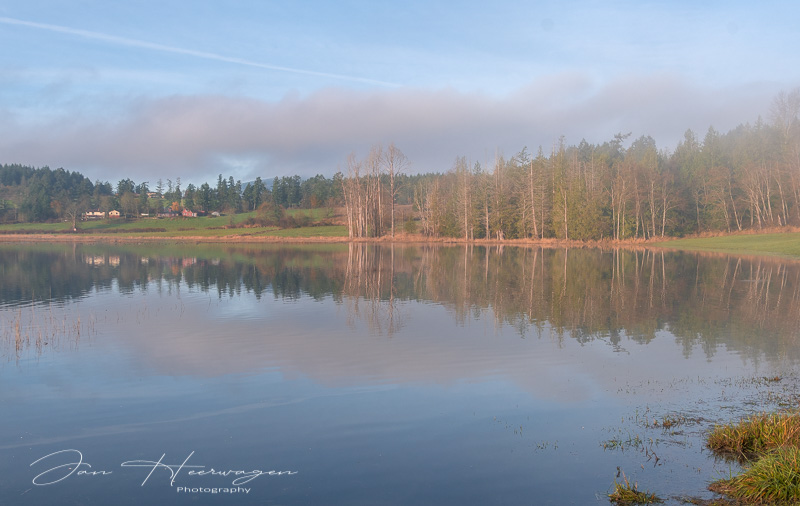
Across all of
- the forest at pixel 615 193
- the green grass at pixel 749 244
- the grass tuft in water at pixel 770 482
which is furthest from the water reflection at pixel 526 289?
the forest at pixel 615 193

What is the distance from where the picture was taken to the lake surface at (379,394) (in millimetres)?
7824

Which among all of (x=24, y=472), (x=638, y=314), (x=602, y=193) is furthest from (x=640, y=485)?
(x=602, y=193)

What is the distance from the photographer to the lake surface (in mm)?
7824

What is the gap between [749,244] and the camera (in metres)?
61.6

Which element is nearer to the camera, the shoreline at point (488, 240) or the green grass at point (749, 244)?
A: the green grass at point (749, 244)

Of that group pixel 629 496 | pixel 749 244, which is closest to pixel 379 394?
pixel 629 496

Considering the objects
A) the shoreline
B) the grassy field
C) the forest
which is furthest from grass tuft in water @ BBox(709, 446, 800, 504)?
the grassy field

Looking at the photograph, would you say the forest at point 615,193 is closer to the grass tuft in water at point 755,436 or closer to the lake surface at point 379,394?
the lake surface at point 379,394

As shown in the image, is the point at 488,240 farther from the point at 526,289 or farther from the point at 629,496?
the point at 629,496

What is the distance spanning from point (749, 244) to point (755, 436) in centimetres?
6251

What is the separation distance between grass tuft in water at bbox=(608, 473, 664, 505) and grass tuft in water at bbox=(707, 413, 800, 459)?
201 cm

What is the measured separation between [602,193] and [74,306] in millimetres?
67202

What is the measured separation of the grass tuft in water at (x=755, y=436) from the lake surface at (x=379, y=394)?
35 cm

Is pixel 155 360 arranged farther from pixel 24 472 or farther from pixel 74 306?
pixel 74 306
